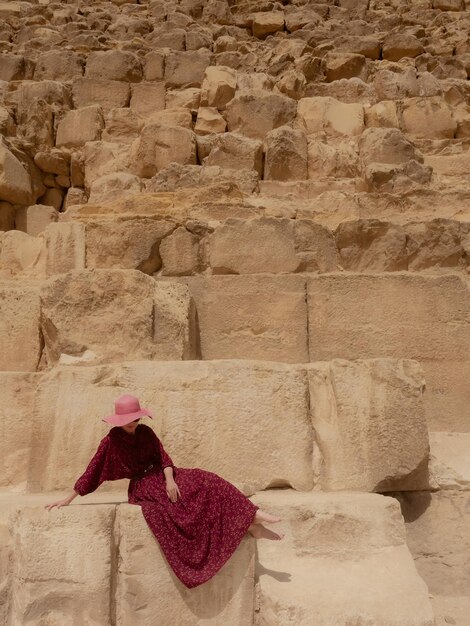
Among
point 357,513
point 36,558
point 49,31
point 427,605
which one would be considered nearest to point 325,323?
point 357,513

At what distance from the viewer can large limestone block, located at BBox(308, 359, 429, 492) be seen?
344cm

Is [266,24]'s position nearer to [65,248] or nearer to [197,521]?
[65,248]

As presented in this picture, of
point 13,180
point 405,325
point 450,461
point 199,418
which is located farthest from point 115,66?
point 450,461

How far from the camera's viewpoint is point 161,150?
656 cm

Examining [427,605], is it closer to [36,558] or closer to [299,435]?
[299,435]

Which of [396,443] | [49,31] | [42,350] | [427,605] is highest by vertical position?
[49,31]

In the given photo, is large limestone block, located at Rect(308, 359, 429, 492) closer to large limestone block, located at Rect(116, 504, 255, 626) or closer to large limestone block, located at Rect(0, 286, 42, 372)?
large limestone block, located at Rect(116, 504, 255, 626)

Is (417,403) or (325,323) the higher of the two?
(325,323)

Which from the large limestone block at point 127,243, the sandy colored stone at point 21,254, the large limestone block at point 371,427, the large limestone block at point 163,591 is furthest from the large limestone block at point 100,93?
the large limestone block at point 163,591

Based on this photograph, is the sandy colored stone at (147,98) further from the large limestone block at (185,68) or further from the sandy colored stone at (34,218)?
the sandy colored stone at (34,218)

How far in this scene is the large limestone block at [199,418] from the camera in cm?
346

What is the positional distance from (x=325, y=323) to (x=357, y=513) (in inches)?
66.6

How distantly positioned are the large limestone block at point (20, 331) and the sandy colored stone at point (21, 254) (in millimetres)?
685

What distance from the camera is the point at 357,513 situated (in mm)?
3037
